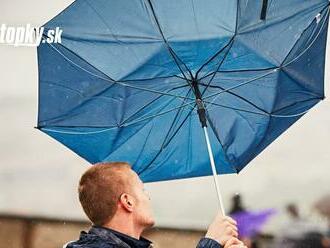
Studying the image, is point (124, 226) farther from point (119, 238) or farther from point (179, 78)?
point (179, 78)

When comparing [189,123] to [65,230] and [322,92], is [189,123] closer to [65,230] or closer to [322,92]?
[322,92]

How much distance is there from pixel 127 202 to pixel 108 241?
17 cm

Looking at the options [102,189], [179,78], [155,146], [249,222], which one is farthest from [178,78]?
[249,222]

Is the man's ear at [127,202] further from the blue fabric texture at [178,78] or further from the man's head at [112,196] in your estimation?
the blue fabric texture at [178,78]

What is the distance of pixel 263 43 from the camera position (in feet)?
8.71

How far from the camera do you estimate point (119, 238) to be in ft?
5.38

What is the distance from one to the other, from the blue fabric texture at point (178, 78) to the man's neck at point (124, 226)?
114 cm

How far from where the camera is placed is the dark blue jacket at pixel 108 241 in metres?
1.59

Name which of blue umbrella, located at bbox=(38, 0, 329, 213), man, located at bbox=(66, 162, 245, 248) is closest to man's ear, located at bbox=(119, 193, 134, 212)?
man, located at bbox=(66, 162, 245, 248)

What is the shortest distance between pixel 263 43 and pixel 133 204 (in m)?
1.20

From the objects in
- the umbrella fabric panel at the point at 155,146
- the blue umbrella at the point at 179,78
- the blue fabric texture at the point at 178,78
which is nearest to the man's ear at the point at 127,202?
the blue umbrella at the point at 179,78

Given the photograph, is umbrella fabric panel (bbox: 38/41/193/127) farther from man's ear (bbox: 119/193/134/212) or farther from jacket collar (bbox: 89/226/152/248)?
jacket collar (bbox: 89/226/152/248)

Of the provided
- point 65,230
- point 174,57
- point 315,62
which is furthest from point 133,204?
point 65,230

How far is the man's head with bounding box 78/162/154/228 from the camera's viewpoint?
1.73m
